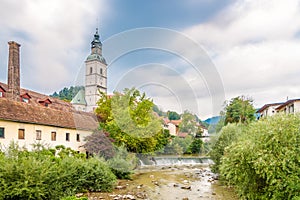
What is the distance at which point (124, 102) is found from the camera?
28.7 m

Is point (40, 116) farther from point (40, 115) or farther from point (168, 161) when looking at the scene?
point (168, 161)

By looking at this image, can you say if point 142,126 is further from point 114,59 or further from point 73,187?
point 73,187

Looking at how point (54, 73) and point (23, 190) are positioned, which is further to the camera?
point (54, 73)

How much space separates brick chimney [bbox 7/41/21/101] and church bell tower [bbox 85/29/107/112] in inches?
424

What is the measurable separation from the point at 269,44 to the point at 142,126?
1470 cm

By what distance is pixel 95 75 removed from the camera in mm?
36094

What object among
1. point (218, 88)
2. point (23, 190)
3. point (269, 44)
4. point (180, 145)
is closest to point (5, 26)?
point (23, 190)

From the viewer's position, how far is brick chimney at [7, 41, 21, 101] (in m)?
23.3

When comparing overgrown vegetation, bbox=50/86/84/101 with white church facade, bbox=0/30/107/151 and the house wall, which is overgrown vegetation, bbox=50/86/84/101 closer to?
white church facade, bbox=0/30/107/151

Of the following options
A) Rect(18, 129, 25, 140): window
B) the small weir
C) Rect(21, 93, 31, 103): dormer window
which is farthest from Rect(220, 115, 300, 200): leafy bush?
Rect(21, 93, 31, 103): dormer window

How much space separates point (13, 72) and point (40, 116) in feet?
18.0

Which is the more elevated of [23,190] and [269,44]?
[269,44]

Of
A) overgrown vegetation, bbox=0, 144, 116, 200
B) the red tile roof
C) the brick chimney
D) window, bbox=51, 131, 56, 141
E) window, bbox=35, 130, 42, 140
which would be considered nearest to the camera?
overgrown vegetation, bbox=0, 144, 116, 200

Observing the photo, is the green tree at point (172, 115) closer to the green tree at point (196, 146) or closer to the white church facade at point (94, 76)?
the green tree at point (196, 146)
